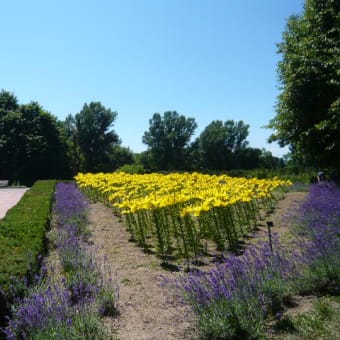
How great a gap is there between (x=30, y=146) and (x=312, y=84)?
26.0 m

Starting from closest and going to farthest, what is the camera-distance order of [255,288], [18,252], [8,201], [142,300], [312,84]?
[255,288]
[142,300]
[18,252]
[312,84]
[8,201]

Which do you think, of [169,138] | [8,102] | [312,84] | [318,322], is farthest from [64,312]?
[169,138]

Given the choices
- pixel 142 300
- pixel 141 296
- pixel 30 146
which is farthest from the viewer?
pixel 30 146

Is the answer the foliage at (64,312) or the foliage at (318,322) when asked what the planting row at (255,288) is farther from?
the foliage at (64,312)

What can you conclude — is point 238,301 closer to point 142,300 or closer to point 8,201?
point 142,300

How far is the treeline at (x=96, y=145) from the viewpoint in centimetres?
3197

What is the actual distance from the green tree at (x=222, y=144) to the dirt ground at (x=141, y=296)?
2186 inches

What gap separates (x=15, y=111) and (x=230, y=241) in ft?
110

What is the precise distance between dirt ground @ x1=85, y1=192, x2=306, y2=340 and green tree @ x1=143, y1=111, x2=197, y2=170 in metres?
52.3

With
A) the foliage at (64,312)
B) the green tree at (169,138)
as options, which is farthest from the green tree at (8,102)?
the foliage at (64,312)

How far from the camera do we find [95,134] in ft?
184

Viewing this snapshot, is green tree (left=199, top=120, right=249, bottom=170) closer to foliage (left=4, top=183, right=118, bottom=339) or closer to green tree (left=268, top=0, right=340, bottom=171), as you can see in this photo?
green tree (left=268, top=0, right=340, bottom=171)

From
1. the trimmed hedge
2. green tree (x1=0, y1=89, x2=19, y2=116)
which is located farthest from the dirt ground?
green tree (x1=0, y1=89, x2=19, y2=116)

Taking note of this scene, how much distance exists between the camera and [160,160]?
2387 inches
